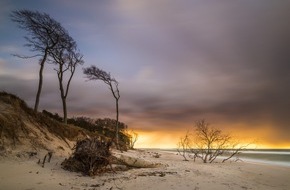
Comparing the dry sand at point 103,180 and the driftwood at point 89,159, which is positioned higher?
the driftwood at point 89,159

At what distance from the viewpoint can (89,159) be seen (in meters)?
10.4

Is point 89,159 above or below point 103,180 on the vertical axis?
above

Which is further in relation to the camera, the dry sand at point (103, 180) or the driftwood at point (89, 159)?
the driftwood at point (89, 159)

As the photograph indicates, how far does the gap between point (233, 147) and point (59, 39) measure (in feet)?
49.9

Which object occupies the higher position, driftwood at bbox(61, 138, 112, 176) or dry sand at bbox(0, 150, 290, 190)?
driftwood at bbox(61, 138, 112, 176)

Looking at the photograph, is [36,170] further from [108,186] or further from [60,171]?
[108,186]

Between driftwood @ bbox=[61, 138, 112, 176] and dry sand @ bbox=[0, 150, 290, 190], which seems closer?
dry sand @ bbox=[0, 150, 290, 190]

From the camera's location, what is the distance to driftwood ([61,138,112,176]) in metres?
10.3

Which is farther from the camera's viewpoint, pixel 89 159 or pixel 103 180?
pixel 89 159

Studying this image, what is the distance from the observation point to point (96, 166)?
10.5m

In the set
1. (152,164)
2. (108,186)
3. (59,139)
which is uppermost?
(59,139)

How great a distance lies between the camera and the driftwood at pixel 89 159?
405 inches

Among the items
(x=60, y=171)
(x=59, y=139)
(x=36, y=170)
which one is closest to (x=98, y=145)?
(x=60, y=171)

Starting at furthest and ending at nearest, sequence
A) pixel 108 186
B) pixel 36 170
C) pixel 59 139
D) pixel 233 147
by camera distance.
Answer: pixel 233 147 → pixel 59 139 → pixel 36 170 → pixel 108 186
